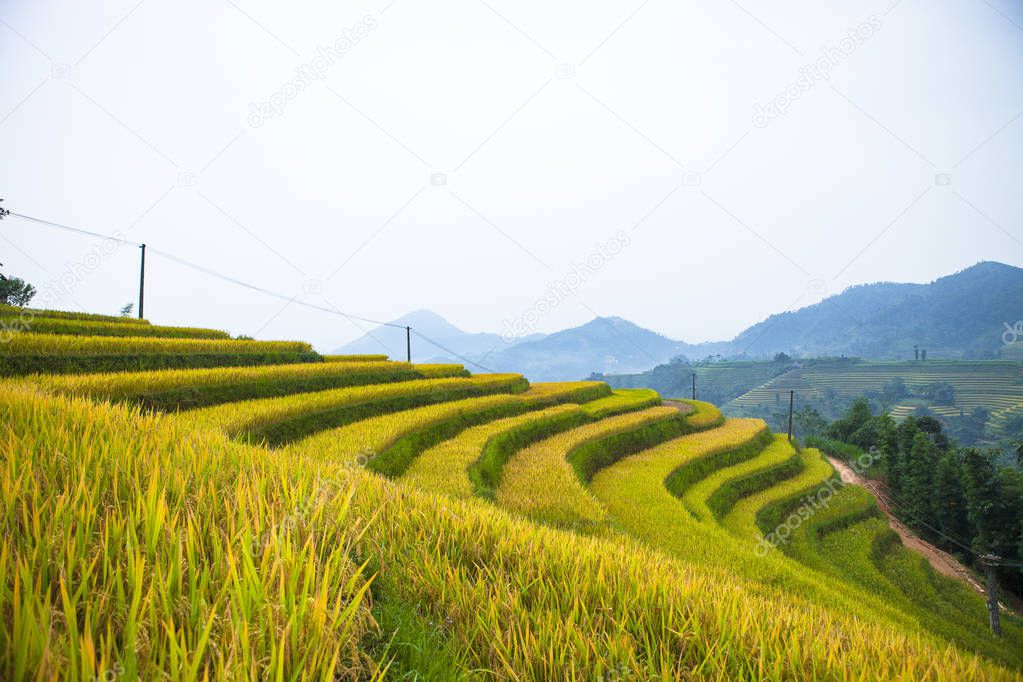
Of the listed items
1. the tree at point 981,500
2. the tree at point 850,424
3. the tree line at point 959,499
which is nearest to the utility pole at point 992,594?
the tree line at point 959,499

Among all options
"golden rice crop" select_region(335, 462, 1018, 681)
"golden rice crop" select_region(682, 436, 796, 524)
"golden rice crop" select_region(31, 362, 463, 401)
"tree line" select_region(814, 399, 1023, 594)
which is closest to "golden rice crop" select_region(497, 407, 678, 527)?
"golden rice crop" select_region(682, 436, 796, 524)

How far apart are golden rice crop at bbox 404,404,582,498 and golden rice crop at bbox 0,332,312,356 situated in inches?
287

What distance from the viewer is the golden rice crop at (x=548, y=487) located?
8180 millimetres

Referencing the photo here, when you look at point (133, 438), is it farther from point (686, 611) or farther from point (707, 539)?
point (707, 539)

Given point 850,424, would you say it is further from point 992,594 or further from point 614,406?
point 992,594

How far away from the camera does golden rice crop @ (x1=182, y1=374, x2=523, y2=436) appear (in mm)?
8203

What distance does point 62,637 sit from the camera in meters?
1.16

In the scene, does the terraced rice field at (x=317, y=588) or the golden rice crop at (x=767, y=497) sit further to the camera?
the golden rice crop at (x=767, y=497)

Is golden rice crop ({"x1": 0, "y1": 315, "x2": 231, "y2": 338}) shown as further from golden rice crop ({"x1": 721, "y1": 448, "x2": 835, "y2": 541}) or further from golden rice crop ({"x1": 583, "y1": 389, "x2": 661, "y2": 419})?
golden rice crop ({"x1": 721, "y1": 448, "x2": 835, "y2": 541})

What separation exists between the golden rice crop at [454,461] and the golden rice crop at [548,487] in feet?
2.85

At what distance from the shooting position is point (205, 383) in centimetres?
1028

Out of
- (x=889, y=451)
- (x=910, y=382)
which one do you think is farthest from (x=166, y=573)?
(x=910, y=382)

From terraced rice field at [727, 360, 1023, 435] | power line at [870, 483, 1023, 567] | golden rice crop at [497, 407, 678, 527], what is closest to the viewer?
golden rice crop at [497, 407, 678, 527]

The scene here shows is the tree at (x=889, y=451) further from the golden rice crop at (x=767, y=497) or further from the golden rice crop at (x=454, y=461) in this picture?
the golden rice crop at (x=454, y=461)
